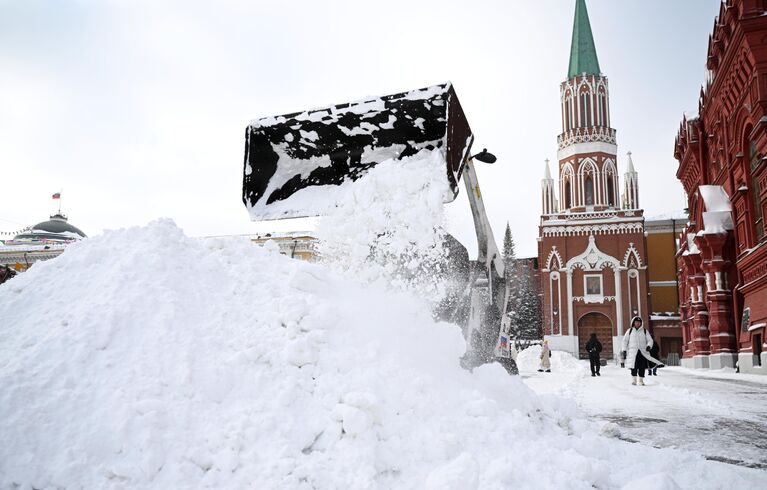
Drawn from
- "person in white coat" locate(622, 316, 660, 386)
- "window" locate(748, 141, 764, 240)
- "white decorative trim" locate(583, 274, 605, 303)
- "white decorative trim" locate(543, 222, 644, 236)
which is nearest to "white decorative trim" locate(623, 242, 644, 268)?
"white decorative trim" locate(543, 222, 644, 236)

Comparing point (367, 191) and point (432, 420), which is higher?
point (367, 191)

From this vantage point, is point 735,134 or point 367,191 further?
point 735,134

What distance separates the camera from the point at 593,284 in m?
40.0

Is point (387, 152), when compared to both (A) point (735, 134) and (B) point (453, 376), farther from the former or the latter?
(A) point (735, 134)

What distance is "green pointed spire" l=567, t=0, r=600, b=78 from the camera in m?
45.7

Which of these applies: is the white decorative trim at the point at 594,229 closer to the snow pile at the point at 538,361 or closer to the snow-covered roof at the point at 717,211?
the snow pile at the point at 538,361

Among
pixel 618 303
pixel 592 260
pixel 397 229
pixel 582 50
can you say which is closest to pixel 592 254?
pixel 592 260

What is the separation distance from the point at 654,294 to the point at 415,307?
43.1 meters

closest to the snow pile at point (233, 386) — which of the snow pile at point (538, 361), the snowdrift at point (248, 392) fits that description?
the snowdrift at point (248, 392)

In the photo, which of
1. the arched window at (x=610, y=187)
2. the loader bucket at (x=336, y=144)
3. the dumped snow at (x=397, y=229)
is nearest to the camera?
the dumped snow at (x=397, y=229)

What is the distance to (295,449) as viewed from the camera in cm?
297

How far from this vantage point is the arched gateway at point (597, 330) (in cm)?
3903

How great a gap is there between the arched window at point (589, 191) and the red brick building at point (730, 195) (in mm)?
19239

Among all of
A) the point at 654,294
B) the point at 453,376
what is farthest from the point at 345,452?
the point at 654,294
